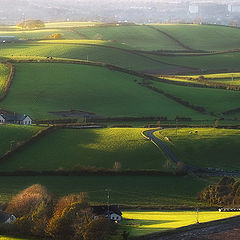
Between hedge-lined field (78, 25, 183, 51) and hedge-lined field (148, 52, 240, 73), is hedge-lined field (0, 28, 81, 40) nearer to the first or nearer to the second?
hedge-lined field (78, 25, 183, 51)

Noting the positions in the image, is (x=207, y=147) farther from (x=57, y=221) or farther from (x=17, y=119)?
(x=57, y=221)

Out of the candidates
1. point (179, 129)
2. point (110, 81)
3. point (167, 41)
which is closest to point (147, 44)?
point (167, 41)

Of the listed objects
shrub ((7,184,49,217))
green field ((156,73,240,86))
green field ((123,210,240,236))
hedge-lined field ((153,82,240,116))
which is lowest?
green field ((123,210,240,236))

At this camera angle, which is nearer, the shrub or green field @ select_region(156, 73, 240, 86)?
the shrub

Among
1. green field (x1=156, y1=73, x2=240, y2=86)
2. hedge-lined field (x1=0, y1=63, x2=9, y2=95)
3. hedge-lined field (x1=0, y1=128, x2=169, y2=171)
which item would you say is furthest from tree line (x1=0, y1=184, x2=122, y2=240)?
green field (x1=156, y1=73, x2=240, y2=86)

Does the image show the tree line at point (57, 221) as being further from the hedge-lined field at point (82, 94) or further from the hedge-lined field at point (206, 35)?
the hedge-lined field at point (206, 35)

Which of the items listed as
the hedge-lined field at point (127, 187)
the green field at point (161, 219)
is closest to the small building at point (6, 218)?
the hedge-lined field at point (127, 187)

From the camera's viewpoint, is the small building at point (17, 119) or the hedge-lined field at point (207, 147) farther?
the small building at point (17, 119)

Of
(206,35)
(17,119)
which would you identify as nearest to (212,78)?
(17,119)
